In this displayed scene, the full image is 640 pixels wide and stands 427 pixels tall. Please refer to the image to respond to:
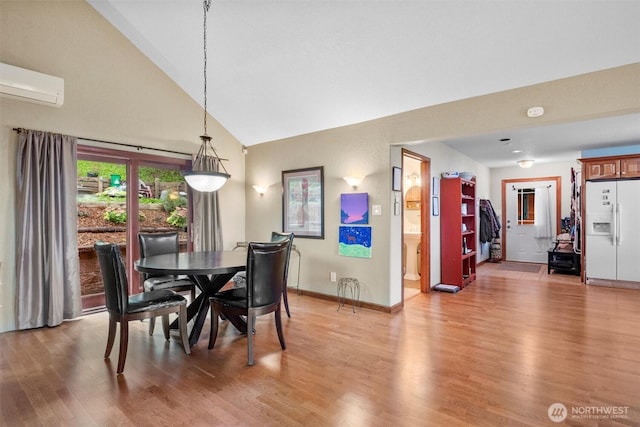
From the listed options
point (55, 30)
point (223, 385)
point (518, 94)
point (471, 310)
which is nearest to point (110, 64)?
point (55, 30)

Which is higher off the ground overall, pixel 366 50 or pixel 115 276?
pixel 366 50

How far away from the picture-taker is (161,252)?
3908 mm

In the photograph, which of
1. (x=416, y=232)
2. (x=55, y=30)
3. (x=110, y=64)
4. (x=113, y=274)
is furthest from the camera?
(x=416, y=232)

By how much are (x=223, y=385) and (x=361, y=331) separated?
1.52 m

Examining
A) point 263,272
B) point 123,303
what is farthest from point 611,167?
point 123,303

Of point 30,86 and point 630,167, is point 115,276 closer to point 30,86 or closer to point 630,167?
point 30,86

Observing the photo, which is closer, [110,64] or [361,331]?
[361,331]

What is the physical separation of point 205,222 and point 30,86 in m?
2.47

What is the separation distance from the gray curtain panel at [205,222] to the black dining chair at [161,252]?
821 millimetres

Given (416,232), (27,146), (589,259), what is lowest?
(589,259)

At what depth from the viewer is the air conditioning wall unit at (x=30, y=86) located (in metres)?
3.17

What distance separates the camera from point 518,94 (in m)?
3.14

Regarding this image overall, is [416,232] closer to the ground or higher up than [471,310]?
higher up

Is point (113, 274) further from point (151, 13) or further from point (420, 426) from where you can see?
point (151, 13)
